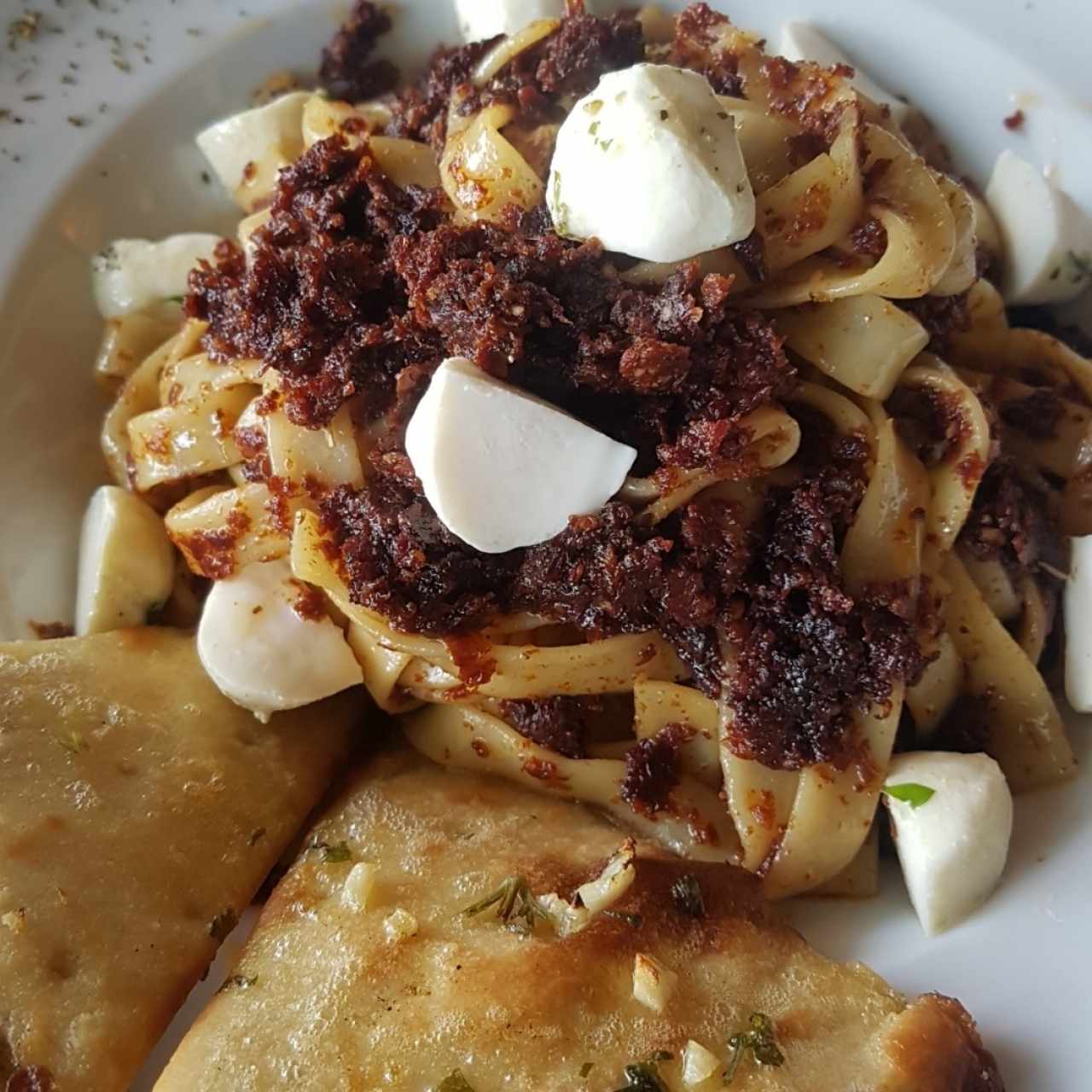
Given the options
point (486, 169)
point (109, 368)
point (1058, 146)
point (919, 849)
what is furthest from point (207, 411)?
point (1058, 146)

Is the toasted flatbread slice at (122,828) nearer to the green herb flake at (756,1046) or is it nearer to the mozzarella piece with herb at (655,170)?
the green herb flake at (756,1046)

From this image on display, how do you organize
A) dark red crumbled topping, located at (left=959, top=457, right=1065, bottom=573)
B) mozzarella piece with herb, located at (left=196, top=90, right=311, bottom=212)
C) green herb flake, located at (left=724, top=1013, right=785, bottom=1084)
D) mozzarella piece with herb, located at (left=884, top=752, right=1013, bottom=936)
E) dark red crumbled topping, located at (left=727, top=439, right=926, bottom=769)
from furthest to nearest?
mozzarella piece with herb, located at (left=196, top=90, right=311, bottom=212) → dark red crumbled topping, located at (left=959, top=457, right=1065, bottom=573) → dark red crumbled topping, located at (left=727, top=439, right=926, bottom=769) → mozzarella piece with herb, located at (left=884, top=752, right=1013, bottom=936) → green herb flake, located at (left=724, top=1013, right=785, bottom=1084)

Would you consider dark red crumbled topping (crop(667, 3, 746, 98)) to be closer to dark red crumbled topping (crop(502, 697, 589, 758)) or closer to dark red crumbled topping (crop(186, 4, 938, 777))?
dark red crumbled topping (crop(186, 4, 938, 777))

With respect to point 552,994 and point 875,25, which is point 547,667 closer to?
point 552,994

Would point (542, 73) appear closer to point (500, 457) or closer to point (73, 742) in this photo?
point (500, 457)

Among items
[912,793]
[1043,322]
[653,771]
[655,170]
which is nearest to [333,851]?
[653,771]

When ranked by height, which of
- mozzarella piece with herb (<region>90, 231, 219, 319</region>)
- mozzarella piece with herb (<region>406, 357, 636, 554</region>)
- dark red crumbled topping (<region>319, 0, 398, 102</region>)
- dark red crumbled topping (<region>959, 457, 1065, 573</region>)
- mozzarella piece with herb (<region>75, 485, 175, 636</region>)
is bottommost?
mozzarella piece with herb (<region>75, 485, 175, 636</region>)

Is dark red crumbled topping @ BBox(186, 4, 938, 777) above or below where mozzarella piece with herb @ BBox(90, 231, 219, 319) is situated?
above

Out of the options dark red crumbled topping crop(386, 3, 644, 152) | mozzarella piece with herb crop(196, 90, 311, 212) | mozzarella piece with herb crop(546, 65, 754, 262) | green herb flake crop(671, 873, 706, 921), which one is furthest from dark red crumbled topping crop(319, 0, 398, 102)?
green herb flake crop(671, 873, 706, 921)
